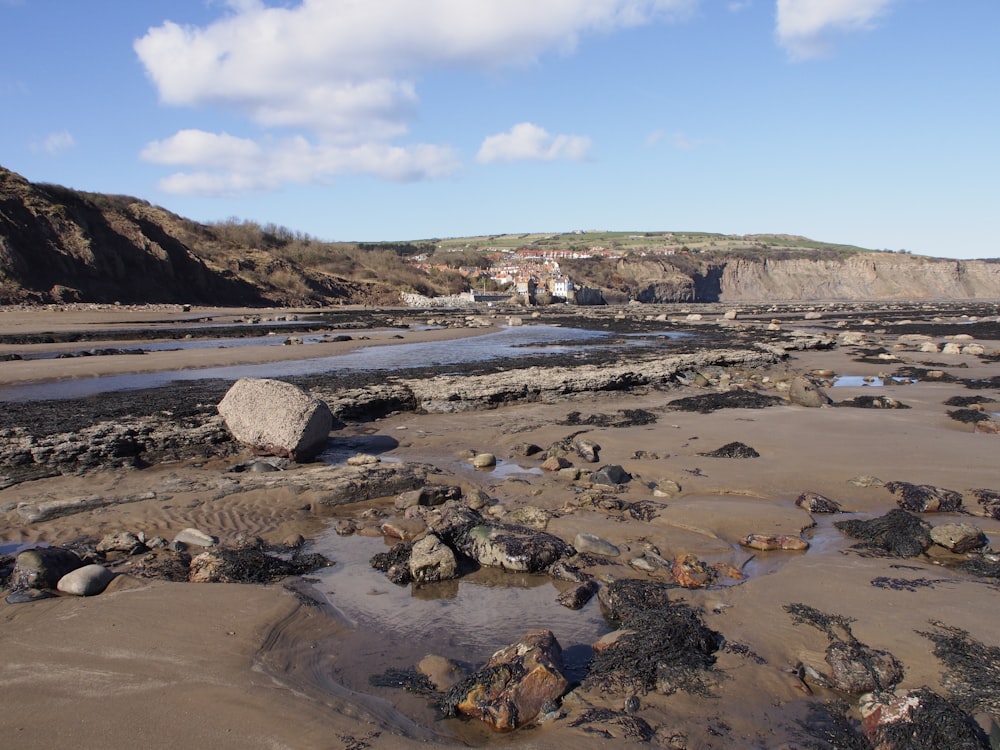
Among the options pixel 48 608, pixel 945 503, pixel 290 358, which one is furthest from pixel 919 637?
pixel 290 358

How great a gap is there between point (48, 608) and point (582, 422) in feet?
30.9

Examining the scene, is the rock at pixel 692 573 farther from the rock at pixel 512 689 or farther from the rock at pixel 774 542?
the rock at pixel 512 689

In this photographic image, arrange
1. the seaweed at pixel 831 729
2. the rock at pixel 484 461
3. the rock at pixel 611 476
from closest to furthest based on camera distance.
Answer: the seaweed at pixel 831 729 → the rock at pixel 611 476 → the rock at pixel 484 461

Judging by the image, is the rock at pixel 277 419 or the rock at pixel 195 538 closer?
the rock at pixel 195 538

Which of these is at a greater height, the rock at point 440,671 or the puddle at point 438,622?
the rock at point 440,671

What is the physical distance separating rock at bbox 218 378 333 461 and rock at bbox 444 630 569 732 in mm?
6431

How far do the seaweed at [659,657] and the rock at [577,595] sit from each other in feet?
1.87

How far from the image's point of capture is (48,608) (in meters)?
4.88

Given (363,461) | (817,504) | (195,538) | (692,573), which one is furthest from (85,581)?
(817,504)

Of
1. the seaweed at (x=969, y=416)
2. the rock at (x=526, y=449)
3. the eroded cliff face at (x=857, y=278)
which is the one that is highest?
the eroded cliff face at (x=857, y=278)

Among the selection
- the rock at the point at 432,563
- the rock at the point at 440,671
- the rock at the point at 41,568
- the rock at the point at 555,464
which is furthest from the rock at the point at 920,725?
the rock at the point at 41,568

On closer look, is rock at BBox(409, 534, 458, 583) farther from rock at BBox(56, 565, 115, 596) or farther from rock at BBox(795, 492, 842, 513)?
rock at BBox(795, 492, 842, 513)

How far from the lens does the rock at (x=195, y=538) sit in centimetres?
654

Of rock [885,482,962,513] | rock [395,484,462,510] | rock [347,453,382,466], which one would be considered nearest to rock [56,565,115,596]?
rock [395,484,462,510]
